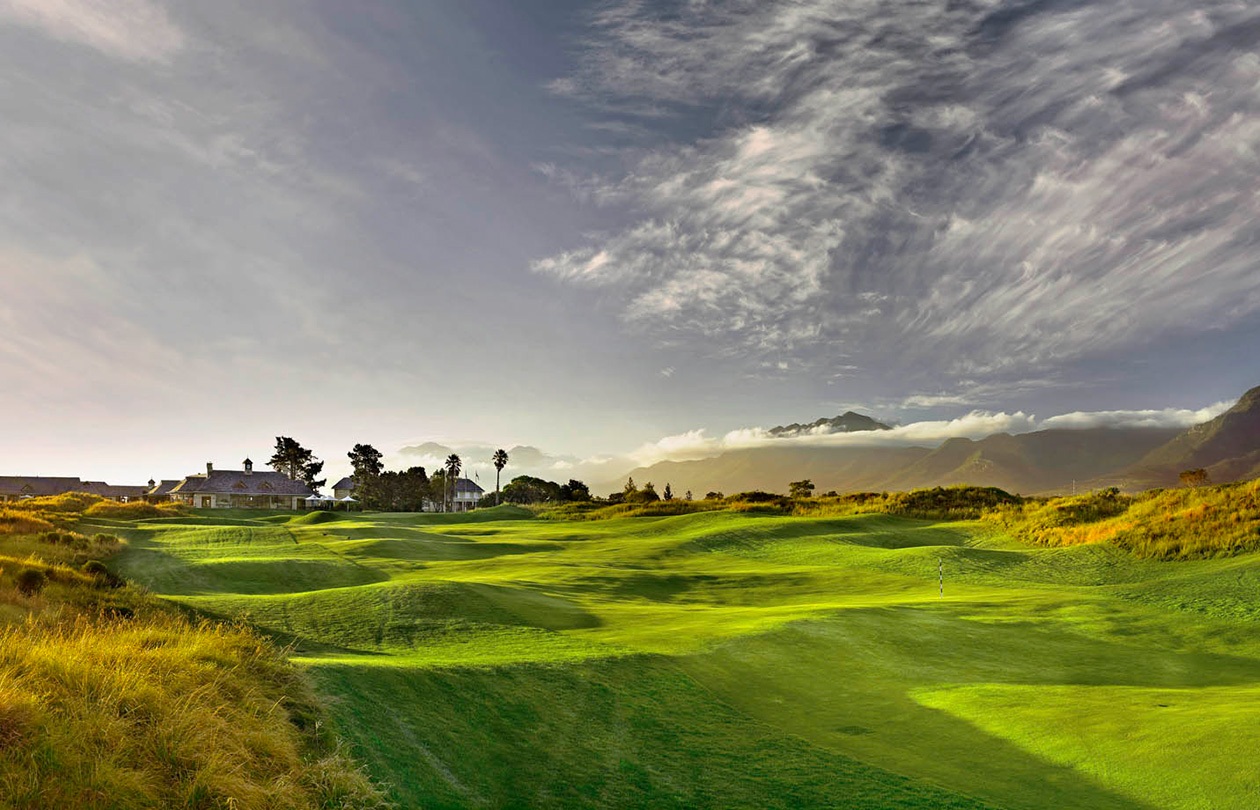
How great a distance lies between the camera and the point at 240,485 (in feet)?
386

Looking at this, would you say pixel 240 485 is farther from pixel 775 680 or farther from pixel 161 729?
pixel 161 729

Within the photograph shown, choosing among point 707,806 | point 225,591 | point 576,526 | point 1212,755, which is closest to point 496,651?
point 707,806

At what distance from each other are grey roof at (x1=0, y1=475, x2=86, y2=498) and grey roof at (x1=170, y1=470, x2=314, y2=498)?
121ft

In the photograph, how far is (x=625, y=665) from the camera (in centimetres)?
1363

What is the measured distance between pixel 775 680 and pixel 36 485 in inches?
6906

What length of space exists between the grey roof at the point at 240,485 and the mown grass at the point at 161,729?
400 ft

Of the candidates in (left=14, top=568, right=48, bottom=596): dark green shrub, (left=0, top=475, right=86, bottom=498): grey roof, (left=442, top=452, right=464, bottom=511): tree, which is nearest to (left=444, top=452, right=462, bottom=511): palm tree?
(left=442, top=452, right=464, bottom=511): tree

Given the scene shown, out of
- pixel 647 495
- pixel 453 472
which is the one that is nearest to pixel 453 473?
pixel 453 472

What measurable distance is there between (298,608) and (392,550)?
70.4 feet

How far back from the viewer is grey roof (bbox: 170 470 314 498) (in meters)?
116

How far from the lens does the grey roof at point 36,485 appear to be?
137500 mm

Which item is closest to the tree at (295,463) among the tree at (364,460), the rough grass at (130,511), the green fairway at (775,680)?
the tree at (364,460)

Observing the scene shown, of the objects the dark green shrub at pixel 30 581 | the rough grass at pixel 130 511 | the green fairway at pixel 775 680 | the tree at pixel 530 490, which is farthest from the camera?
the tree at pixel 530 490

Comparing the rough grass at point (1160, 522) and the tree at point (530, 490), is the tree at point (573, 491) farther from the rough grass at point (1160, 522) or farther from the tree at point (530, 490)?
the rough grass at point (1160, 522)
